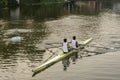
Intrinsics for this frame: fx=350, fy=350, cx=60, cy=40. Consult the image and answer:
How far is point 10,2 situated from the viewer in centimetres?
12319

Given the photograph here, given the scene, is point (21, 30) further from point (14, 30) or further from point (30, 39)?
point (30, 39)

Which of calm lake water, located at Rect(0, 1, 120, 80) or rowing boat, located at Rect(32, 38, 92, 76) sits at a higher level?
rowing boat, located at Rect(32, 38, 92, 76)

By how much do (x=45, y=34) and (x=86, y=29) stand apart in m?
9.95

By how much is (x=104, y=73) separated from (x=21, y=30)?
1290 inches

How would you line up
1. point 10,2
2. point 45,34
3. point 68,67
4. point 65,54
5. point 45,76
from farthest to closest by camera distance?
point 10,2, point 45,34, point 65,54, point 68,67, point 45,76

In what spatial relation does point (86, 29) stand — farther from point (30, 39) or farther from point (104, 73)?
point (104, 73)

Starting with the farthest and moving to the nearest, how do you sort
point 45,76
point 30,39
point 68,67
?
point 30,39 < point 68,67 < point 45,76

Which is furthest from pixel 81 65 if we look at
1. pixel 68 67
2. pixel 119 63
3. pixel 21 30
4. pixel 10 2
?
pixel 10 2

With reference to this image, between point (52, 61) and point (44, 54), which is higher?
point (52, 61)

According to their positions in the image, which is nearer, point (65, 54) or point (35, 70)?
point (35, 70)

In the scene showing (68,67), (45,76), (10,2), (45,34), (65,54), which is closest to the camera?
(45,76)

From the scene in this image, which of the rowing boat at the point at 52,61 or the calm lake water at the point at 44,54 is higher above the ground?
the rowing boat at the point at 52,61

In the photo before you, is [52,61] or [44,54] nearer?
[52,61]

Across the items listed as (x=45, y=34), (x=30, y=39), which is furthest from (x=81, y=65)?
(x=45, y=34)
